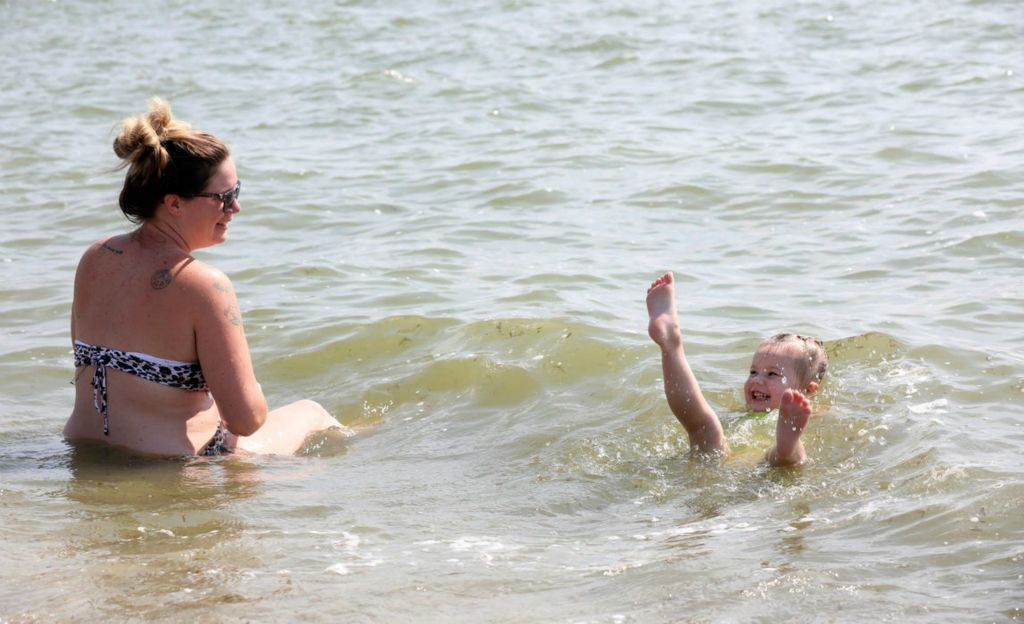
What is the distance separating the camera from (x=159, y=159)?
512 centimetres

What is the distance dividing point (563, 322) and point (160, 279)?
303 cm

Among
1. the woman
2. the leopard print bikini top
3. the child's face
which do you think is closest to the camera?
the woman

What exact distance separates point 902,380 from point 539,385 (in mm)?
1857

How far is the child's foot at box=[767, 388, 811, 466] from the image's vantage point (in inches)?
199

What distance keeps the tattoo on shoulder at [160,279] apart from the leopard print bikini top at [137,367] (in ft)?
0.98

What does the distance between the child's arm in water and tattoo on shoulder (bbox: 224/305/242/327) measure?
1.66 m

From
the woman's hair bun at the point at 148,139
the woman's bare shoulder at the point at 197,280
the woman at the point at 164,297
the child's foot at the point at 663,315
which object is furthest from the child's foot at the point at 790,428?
the woman's hair bun at the point at 148,139

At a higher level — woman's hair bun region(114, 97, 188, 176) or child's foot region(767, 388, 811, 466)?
woman's hair bun region(114, 97, 188, 176)

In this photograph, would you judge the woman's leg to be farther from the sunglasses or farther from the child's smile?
the child's smile

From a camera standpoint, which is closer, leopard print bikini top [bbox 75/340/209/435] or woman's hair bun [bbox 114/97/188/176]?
woman's hair bun [bbox 114/97/188/176]

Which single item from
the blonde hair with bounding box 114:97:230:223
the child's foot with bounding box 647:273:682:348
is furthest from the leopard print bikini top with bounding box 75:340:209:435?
the child's foot with bounding box 647:273:682:348

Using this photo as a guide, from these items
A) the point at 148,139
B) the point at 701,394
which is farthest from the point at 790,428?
the point at 148,139

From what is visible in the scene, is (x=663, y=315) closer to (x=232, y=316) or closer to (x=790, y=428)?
(x=790, y=428)

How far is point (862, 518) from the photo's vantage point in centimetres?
480
